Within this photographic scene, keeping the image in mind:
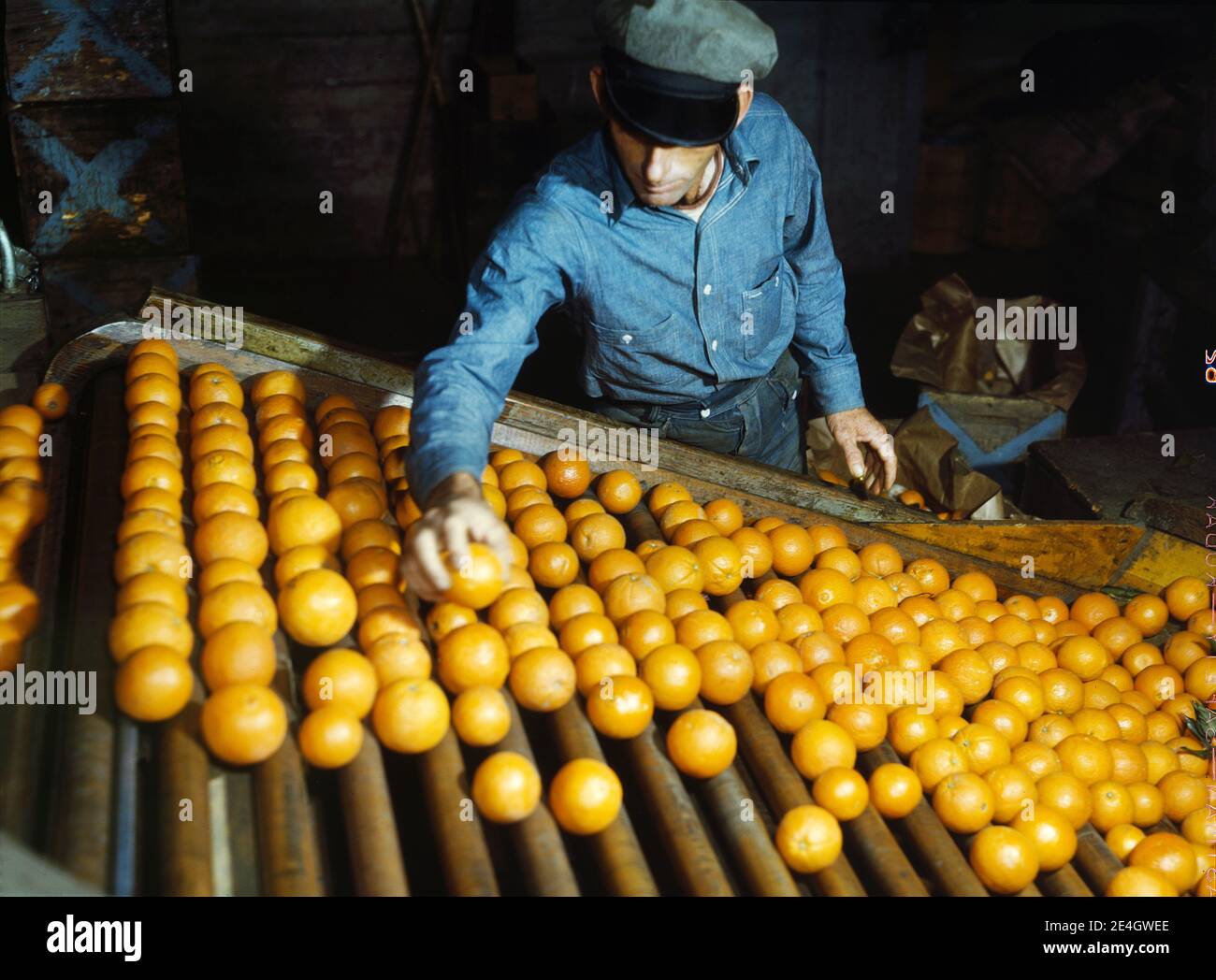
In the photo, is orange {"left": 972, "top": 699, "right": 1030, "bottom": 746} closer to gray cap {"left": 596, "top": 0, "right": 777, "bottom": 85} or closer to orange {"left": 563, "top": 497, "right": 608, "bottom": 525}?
orange {"left": 563, "top": 497, "right": 608, "bottom": 525}

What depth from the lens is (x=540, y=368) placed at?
6.31m

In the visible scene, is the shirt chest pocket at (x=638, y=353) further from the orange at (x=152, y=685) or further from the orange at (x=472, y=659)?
the orange at (x=152, y=685)

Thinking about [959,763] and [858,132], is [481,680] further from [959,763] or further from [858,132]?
[858,132]

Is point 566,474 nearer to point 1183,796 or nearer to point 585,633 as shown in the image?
point 585,633

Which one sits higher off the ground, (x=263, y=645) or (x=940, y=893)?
(x=263, y=645)

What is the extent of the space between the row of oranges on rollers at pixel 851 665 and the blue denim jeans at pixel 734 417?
0.50 metres

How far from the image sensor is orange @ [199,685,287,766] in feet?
5.64

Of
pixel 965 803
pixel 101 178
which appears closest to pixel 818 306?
pixel 965 803

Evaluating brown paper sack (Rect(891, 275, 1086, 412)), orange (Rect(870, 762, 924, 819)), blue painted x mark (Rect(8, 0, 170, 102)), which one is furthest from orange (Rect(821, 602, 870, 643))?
blue painted x mark (Rect(8, 0, 170, 102))

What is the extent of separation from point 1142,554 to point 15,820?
112 inches

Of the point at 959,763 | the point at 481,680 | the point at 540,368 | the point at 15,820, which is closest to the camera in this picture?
the point at 15,820

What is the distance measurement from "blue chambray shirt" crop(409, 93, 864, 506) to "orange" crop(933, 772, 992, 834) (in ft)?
3.93

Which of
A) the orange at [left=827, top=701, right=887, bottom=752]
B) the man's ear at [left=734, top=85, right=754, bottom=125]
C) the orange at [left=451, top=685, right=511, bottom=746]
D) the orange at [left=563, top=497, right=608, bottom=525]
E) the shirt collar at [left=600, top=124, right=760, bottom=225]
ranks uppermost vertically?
the man's ear at [left=734, top=85, right=754, bottom=125]

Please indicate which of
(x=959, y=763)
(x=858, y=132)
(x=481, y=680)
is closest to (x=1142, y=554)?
(x=959, y=763)
